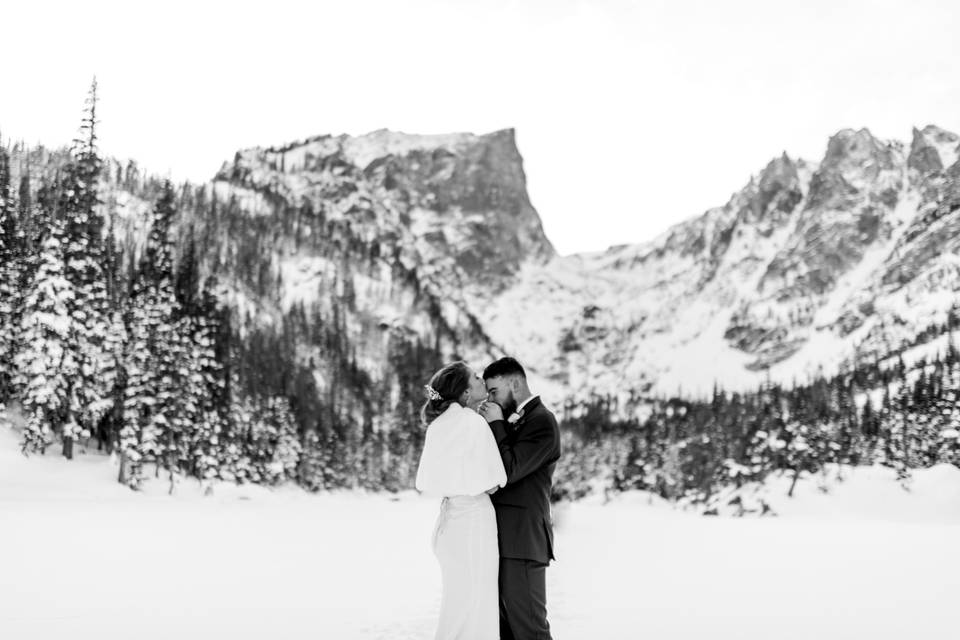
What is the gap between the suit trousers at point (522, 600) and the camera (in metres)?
6.60

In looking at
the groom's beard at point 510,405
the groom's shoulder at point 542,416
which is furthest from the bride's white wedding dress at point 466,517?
the groom's beard at point 510,405

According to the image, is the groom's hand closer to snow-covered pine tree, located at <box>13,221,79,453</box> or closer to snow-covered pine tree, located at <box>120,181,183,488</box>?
snow-covered pine tree, located at <box>13,221,79,453</box>

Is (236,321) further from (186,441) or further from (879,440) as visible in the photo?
(879,440)

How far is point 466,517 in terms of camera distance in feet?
21.1

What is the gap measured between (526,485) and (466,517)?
64cm

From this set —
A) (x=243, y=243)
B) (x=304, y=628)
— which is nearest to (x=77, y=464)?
(x=304, y=628)

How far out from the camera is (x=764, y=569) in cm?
1886

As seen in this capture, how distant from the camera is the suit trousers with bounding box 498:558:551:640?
660 cm

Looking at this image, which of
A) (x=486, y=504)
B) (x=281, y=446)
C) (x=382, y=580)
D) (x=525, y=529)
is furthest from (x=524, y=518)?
(x=281, y=446)

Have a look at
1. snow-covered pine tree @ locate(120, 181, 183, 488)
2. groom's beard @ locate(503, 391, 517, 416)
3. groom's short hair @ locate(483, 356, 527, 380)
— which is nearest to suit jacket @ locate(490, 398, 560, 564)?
groom's beard @ locate(503, 391, 517, 416)

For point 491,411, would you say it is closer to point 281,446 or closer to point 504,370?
point 504,370

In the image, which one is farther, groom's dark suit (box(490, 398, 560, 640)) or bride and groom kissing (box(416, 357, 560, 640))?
groom's dark suit (box(490, 398, 560, 640))

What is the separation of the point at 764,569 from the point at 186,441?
1546 inches

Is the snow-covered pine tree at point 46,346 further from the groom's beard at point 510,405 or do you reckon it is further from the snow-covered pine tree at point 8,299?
the groom's beard at point 510,405
